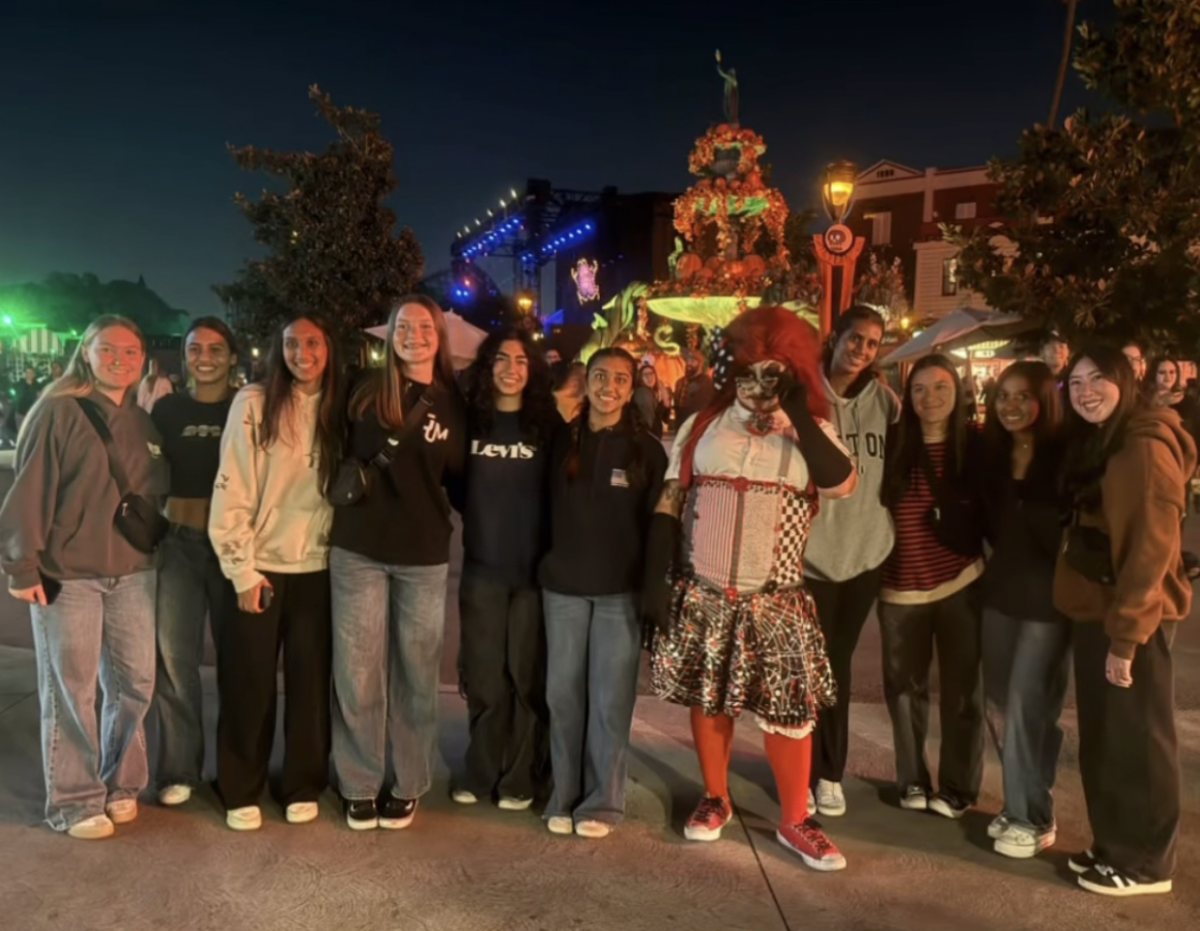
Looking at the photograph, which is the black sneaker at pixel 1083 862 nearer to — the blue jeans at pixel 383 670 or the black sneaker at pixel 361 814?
the blue jeans at pixel 383 670

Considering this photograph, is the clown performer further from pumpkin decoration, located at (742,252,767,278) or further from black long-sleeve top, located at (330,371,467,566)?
pumpkin decoration, located at (742,252,767,278)

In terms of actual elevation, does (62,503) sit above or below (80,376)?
below

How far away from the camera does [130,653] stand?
12.1ft

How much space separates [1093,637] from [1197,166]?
3.02 meters

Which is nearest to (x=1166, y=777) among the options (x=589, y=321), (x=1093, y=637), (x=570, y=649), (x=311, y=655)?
(x=1093, y=637)

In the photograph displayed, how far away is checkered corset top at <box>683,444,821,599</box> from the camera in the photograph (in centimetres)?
335

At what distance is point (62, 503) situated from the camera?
351 centimetres

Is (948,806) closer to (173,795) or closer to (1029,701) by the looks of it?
(1029,701)

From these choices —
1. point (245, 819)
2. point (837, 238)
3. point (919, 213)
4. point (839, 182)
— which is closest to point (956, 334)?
point (837, 238)

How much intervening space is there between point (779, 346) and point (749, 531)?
2.21ft

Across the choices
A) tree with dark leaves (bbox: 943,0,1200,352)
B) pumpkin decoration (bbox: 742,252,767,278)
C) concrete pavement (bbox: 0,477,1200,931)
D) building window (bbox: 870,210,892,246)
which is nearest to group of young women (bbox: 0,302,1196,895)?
concrete pavement (bbox: 0,477,1200,931)

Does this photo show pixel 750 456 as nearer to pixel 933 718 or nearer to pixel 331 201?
pixel 933 718

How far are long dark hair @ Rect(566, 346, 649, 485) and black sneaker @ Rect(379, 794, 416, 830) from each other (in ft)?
4.87

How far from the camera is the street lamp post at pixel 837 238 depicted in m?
11.1
